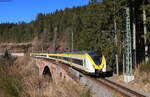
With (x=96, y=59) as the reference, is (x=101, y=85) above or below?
below

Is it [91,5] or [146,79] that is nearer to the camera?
[146,79]

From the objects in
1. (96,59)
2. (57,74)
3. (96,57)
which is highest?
(96,57)

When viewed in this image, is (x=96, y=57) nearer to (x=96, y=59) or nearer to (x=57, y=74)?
(x=96, y=59)

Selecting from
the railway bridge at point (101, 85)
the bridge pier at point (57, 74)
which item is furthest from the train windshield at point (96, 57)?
the bridge pier at point (57, 74)

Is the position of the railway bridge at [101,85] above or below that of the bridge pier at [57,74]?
above

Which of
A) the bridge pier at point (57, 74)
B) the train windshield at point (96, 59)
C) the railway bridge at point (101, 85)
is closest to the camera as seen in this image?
the railway bridge at point (101, 85)

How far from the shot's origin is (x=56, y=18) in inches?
6319

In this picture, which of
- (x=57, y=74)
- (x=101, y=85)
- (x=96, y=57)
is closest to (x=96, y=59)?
(x=96, y=57)

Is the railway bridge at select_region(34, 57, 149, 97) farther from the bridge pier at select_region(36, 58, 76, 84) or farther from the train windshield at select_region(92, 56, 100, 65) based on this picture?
the train windshield at select_region(92, 56, 100, 65)

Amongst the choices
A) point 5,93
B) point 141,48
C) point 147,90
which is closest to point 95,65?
point 147,90

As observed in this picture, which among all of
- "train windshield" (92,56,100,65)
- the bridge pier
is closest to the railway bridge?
the bridge pier

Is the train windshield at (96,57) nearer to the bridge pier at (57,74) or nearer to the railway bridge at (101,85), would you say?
the railway bridge at (101,85)

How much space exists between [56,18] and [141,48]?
433 ft

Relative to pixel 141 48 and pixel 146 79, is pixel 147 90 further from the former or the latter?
pixel 141 48
